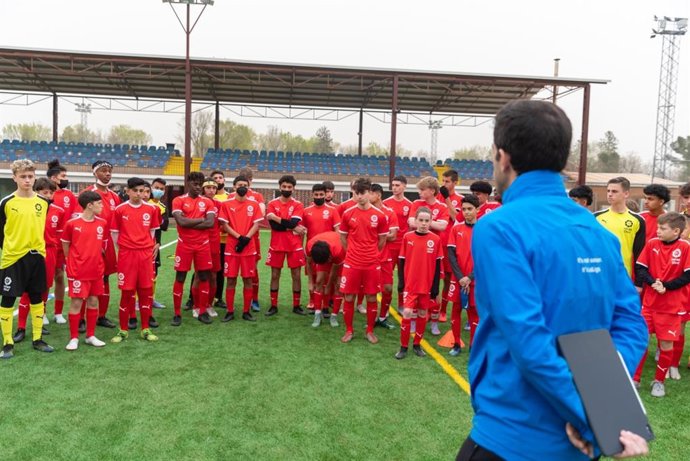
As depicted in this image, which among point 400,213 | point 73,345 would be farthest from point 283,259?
point 73,345

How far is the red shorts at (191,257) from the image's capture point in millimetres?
6832

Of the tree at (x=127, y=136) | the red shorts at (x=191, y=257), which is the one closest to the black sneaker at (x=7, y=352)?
the red shorts at (x=191, y=257)

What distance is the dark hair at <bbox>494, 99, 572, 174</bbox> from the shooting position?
1.46 m

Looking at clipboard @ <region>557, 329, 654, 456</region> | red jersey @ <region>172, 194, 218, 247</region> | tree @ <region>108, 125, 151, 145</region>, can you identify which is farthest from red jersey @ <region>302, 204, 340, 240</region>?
tree @ <region>108, 125, 151, 145</region>

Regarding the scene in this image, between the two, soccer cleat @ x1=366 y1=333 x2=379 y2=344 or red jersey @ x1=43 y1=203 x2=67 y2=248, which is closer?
soccer cleat @ x1=366 y1=333 x2=379 y2=344

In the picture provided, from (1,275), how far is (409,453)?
188 inches

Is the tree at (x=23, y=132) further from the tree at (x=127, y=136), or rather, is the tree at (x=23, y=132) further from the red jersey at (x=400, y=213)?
the red jersey at (x=400, y=213)

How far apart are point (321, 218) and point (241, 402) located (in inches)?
147

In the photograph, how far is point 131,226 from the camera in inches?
238

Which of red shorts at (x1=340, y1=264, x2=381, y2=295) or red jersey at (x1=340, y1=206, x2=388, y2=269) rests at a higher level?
red jersey at (x1=340, y1=206, x2=388, y2=269)

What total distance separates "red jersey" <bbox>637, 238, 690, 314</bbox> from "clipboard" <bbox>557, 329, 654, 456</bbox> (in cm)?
431

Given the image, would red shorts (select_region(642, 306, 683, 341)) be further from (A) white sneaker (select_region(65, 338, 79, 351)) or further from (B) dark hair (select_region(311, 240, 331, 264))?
(A) white sneaker (select_region(65, 338, 79, 351))

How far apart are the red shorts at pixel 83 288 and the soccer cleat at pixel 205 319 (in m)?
1.64

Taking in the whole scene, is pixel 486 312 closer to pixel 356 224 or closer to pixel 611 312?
pixel 611 312
